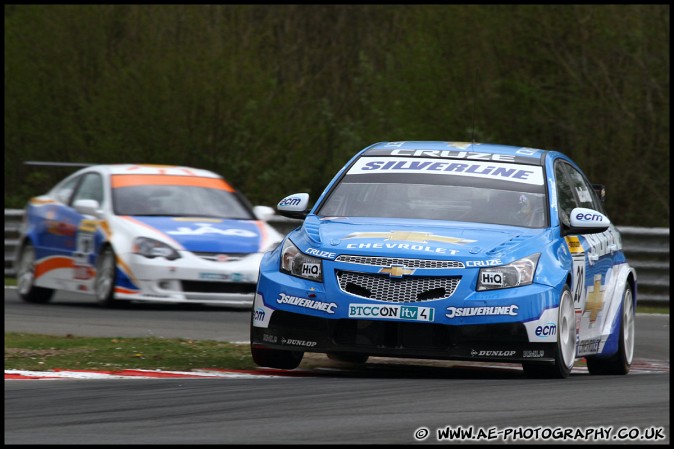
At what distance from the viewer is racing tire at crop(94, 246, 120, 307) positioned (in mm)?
15172

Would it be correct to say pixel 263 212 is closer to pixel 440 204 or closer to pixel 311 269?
pixel 440 204

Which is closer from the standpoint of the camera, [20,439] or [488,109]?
[20,439]

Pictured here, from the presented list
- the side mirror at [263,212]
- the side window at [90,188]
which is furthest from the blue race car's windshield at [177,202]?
the side window at [90,188]

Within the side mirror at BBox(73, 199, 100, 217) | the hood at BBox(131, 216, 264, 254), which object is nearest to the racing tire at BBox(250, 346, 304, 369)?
the hood at BBox(131, 216, 264, 254)

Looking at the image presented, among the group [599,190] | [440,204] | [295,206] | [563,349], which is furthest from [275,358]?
[599,190]

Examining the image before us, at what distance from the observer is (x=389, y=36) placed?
32.1 m

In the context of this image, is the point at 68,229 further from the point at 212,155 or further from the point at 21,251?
the point at 212,155

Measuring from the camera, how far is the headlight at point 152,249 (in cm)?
1504

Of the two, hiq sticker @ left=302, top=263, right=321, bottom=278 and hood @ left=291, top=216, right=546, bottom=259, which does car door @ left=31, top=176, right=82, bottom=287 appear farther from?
hiq sticker @ left=302, top=263, right=321, bottom=278

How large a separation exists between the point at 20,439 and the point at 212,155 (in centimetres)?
1875

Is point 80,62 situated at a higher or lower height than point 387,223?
higher

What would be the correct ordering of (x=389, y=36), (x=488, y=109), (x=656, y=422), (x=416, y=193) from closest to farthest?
1. (x=656, y=422)
2. (x=416, y=193)
3. (x=488, y=109)
4. (x=389, y=36)

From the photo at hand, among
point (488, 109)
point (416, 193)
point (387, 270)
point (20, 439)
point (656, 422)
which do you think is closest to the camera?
point (20, 439)

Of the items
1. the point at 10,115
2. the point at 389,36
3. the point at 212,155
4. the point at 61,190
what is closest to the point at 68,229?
the point at 61,190
